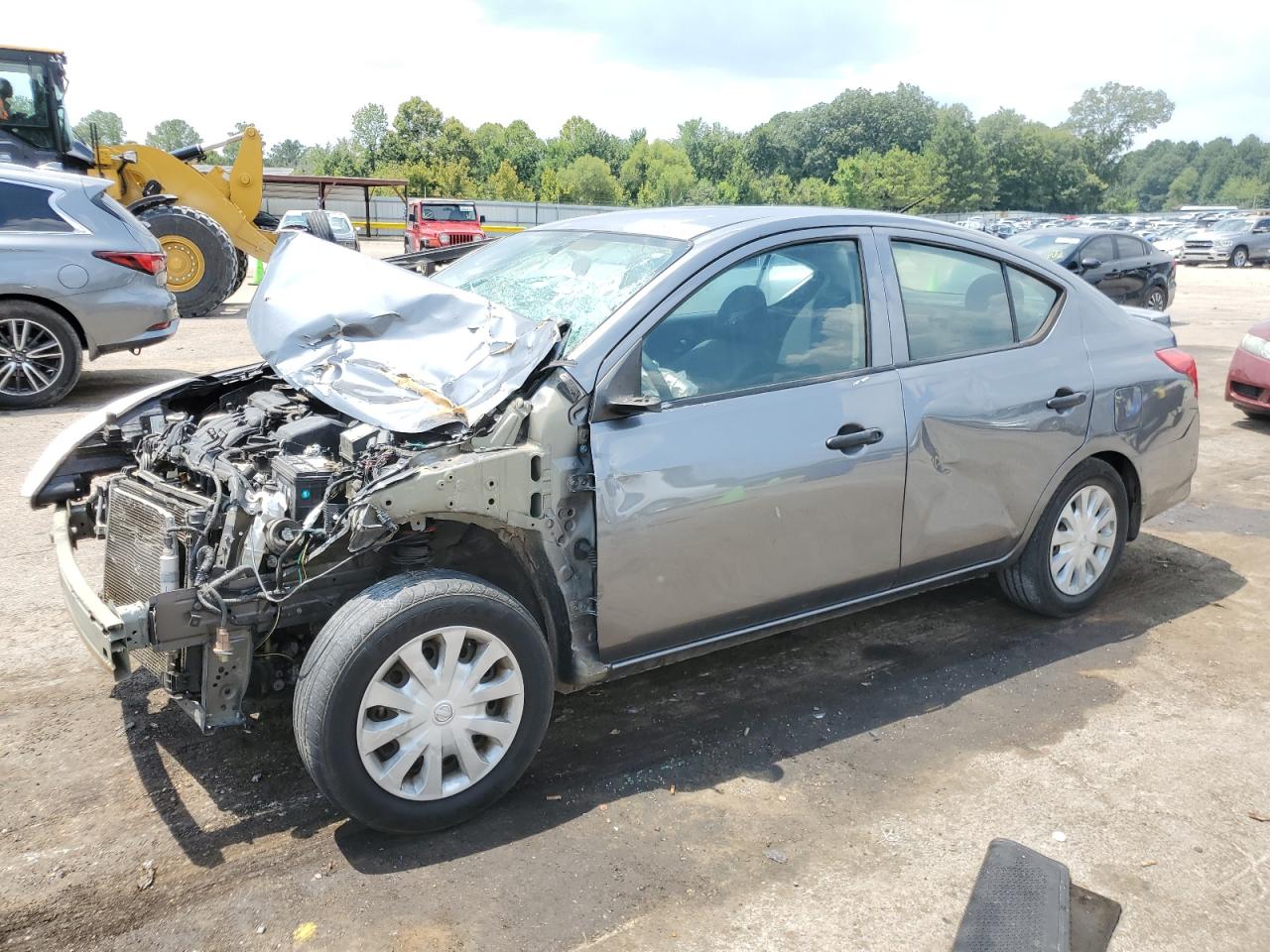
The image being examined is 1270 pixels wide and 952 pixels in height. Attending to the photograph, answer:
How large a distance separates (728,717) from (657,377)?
1327 millimetres

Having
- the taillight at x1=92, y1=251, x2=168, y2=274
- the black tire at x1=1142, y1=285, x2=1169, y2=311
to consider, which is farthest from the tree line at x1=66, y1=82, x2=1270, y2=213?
the taillight at x1=92, y1=251, x2=168, y2=274

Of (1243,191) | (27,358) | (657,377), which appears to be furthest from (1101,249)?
(1243,191)

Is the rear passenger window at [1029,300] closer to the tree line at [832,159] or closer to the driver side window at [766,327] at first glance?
the driver side window at [766,327]

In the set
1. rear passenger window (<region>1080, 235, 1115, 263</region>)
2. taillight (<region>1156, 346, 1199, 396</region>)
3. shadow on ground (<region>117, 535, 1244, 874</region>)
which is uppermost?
taillight (<region>1156, 346, 1199, 396</region>)

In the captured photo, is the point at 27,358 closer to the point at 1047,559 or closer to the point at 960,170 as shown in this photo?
the point at 1047,559

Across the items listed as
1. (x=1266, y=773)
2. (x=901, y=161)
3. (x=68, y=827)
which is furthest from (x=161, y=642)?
(x=901, y=161)

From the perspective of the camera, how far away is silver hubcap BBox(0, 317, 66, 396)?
8.55 metres

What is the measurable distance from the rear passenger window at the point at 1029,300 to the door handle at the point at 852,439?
108 cm

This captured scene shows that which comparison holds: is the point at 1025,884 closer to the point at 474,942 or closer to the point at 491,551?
the point at 474,942

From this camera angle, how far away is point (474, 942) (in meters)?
2.72

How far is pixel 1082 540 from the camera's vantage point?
4805mm

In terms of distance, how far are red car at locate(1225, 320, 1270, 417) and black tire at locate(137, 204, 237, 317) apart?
1227cm

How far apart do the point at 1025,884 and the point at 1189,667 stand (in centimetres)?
195

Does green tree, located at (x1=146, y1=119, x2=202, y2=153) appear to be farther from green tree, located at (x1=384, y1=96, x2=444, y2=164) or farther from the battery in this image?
the battery
